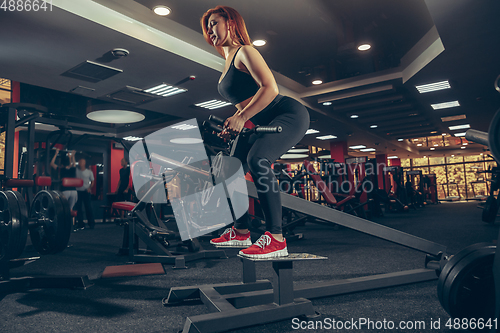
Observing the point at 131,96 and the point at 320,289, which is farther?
the point at 131,96

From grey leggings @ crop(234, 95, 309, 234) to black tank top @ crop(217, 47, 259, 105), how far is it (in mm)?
119

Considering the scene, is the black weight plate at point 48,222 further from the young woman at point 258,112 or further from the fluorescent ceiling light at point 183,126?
the fluorescent ceiling light at point 183,126

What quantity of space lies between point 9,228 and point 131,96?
4.57 m

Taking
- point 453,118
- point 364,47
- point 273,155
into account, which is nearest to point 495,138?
point 273,155

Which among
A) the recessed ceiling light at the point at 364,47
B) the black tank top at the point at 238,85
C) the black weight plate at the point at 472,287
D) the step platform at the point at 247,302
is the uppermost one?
the recessed ceiling light at the point at 364,47

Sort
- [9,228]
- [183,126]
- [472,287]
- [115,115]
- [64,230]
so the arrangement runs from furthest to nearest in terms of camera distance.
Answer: [183,126], [115,115], [64,230], [9,228], [472,287]

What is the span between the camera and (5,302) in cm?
179

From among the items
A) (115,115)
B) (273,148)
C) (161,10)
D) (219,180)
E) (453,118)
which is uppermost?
(161,10)

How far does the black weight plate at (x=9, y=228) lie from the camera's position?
1.89m

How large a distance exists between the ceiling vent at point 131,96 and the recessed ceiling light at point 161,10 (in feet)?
6.50

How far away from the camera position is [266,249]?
135 centimetres

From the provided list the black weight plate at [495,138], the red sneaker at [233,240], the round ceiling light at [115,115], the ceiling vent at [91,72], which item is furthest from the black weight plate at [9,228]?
the round ceiling light at [115,115]

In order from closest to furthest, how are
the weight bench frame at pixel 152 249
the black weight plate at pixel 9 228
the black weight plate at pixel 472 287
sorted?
the black weight plate at pixel 472 287 → the black weight plate at pixel 9 228 → the weight bench frame at pixel 152 249

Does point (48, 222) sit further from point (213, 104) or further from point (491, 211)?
point (491, 211)
